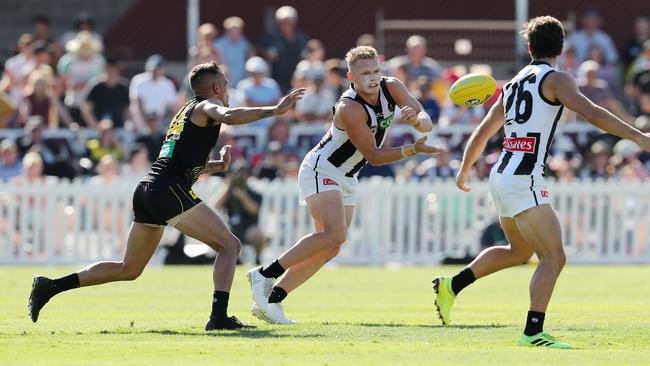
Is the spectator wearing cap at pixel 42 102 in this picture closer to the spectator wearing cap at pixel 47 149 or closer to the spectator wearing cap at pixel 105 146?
the spectator wearing cap at pixel 47 149

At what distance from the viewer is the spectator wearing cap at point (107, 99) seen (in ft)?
74.4

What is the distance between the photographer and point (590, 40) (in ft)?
79.9

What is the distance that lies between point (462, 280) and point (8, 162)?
11.9 meters

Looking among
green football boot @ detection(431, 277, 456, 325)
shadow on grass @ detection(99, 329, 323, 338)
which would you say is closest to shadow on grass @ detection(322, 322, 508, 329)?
green football boot @ detection(431, 277, 456, 325)

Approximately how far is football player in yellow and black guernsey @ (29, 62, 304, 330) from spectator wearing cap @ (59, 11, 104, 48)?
14.0 m

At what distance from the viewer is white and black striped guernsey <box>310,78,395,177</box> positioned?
11180 millimetres

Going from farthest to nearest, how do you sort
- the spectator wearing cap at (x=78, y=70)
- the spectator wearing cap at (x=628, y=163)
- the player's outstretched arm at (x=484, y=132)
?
1. the spectator wearing cap at (x=78, y=70)
2. the spectator wearing cap at (x=628, y=163)
3. the player's outstretched arm at (x=484, y=132)

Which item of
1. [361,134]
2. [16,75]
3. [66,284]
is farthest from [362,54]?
[16,75]

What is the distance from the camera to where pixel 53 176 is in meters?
21.6

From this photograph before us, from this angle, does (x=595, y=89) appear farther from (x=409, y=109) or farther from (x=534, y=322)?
(x=534, y=322)

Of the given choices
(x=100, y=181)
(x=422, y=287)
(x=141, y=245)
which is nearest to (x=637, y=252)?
(x=422, y=287)

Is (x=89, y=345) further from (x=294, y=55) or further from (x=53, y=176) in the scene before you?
(x=294, y=55)

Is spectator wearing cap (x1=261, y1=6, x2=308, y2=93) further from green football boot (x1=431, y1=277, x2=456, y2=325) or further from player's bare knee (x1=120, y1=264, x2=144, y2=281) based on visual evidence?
player's bare knee (x1=120, y1=264, x2=144, y2=281)

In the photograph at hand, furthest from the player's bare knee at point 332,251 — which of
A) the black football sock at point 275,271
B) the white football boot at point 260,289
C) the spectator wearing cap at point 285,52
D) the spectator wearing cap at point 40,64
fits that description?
the spectator wearing cap at point 285,52
